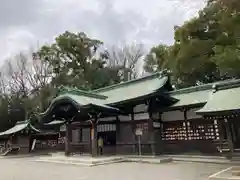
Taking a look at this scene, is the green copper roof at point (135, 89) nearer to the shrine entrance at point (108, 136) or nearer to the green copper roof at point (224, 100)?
the shrine entrance at point (108, 136)

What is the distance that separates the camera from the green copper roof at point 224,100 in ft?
35.4

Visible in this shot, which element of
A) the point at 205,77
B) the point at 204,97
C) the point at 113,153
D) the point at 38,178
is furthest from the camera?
the point at 205,77

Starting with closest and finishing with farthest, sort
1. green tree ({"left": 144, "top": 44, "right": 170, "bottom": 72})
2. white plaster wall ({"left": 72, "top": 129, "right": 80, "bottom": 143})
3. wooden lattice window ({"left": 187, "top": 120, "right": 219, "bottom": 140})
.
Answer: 1. wooden lattice window ({"left": 187, "top": 120, "right": 219, "bottom": 140})
2. white plaster wall ({"left": 72, "top": 129, "right": 80, "bottom": 143})
3. green tree ({"left": 144, "top": 44, "right": 170, "bottom": 72})

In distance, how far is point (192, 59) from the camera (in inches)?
866

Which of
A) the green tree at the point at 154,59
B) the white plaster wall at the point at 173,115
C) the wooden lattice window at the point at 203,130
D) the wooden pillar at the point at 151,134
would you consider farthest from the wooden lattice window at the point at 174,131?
the green tree at the point at 154,59

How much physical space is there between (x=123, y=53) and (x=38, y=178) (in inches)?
1454

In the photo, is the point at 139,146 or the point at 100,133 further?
the point at 100,133

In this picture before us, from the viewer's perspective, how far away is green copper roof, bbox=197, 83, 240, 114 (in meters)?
10.8

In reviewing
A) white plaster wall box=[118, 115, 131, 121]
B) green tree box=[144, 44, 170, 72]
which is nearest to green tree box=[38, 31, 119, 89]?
green tree box=[144, 44, 170, 72]

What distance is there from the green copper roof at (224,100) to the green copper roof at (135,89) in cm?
424

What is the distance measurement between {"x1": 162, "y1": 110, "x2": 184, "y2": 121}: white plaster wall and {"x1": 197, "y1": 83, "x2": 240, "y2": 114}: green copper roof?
143 inches

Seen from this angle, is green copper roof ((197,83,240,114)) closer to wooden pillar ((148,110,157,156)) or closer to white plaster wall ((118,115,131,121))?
wooden pillar ((148,110,157,156))

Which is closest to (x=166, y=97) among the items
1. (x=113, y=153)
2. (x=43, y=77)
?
(x=113, y=153)

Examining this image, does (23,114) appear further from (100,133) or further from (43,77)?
(100,133)
